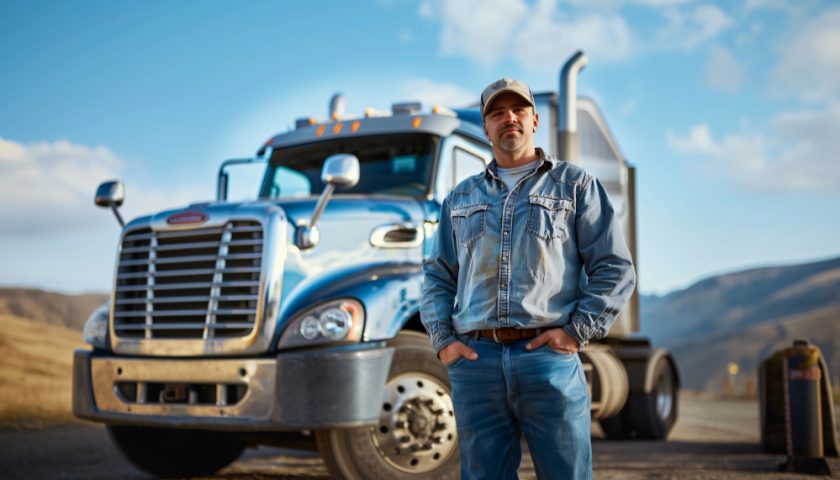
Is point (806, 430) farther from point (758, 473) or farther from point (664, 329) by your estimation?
point (664, 329)

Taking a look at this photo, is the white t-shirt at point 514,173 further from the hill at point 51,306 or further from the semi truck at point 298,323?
the hill at point 51,306

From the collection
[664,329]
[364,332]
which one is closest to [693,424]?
[364,332]

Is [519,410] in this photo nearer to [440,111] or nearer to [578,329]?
[578,329]

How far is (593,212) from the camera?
10.3 feet

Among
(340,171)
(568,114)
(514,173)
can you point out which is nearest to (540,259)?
(514,173)

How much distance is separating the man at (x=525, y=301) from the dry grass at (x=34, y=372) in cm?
912

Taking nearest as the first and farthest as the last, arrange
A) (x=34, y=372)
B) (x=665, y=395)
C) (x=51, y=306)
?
(x=665, y=395) → (x=34, y=372) → (x=51, y=306)

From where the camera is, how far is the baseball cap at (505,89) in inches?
125

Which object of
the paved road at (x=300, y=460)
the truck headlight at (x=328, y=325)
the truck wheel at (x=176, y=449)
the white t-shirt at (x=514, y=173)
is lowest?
the paved road at (x=300, y=460)

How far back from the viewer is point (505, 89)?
319 cm

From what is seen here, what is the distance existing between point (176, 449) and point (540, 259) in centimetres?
Answer: 480

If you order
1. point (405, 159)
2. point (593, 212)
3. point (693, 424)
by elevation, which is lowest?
point (693, 424)

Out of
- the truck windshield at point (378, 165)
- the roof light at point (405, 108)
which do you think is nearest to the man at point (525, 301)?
the truck windshield at point (378, 165)

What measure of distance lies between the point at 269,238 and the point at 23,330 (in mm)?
12938
